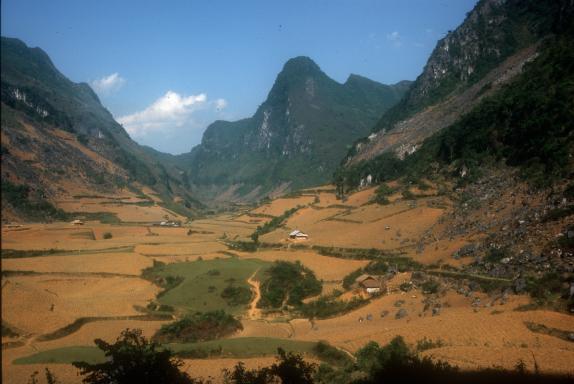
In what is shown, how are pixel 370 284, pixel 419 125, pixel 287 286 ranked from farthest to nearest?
pixel 419 125, pixel 287 286, pixel 370 284

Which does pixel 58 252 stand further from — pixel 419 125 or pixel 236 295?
pixel 419 125

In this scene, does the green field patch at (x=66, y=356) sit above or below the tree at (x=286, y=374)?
below

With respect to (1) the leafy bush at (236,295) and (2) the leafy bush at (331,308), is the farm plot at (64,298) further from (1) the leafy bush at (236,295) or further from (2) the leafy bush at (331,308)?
(2) the leafy bush at (331,308)

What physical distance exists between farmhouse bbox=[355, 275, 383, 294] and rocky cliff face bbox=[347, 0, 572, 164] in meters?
42.8

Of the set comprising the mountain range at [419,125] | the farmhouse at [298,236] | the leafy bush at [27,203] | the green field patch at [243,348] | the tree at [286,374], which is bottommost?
the green field patch at [243,348]

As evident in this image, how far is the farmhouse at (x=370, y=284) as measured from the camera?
26406 mm

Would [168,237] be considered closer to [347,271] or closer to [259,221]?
[259,221]

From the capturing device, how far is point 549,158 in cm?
3066

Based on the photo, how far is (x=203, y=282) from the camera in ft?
102

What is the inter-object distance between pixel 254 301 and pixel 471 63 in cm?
7443

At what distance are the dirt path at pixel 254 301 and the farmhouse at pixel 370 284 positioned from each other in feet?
21.7

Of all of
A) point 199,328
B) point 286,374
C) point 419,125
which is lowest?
point 199,328

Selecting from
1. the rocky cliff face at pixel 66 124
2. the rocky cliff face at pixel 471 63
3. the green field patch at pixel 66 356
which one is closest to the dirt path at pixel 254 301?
the green field patch at pixel 66 356

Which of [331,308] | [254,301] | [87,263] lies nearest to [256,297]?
[254,301]
